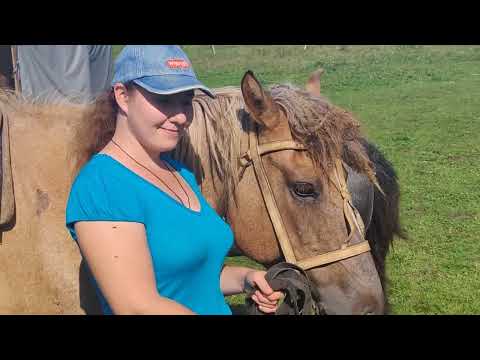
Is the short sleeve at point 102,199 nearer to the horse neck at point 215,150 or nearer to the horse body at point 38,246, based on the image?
the horse body at point 38,246

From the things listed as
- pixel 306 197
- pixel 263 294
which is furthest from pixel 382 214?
pixel 263 294

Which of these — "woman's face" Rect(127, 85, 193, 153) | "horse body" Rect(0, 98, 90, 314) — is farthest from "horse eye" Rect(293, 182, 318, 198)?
"horse body" Rect(0, 98, 90, 314)

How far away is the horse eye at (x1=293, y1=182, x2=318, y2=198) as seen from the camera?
2.66 metres

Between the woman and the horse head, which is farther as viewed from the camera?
the horse head

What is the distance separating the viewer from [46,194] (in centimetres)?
248

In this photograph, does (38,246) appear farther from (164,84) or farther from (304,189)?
(304,189)

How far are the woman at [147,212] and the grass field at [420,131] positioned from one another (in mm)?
1693

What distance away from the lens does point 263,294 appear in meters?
2.22

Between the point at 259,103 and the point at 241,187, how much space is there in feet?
1.33

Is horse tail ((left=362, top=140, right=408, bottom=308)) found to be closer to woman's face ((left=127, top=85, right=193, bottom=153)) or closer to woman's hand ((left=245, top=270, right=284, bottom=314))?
woman's hand ((left=245, top=270, right=284, bottom=314))

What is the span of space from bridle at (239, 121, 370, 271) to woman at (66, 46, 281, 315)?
64cm

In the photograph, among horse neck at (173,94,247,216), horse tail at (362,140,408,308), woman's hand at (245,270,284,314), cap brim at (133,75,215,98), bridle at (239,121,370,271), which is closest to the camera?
cap brim at (133,75,215,98)

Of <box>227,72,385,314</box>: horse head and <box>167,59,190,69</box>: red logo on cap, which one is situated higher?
<box>167,59,190,69</box>: red logo on cap

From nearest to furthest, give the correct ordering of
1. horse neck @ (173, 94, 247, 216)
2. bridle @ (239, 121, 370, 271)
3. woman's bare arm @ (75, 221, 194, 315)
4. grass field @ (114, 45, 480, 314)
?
woman's bare arm @ (75, 221, 194, 315) < bridle @ (239, 121, 370, 271) < horse neck @ (173, 94, 247, 216) < grass field @ (114, 45, 480, 314)
